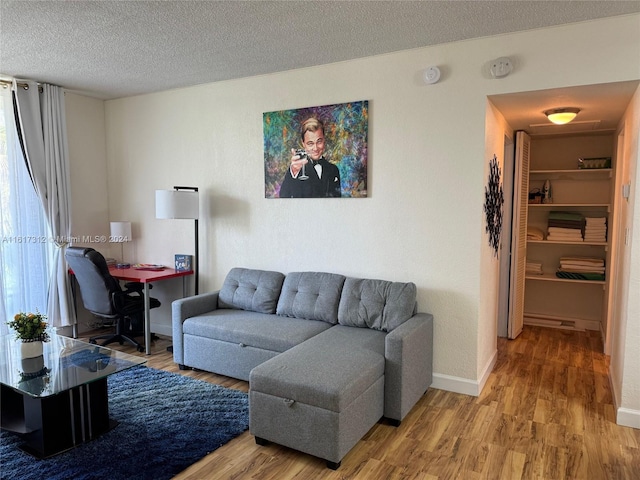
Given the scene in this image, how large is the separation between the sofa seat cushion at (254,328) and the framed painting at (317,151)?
1100 mm

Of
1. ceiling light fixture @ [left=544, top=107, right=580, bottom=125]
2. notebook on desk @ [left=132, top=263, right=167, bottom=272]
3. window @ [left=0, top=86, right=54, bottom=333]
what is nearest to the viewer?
ceiling light fixture @ [left=544, top=107, right=580, bottom=125]

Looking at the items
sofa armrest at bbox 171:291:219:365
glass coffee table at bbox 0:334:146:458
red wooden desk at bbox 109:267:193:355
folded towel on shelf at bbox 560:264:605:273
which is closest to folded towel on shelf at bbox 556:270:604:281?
folded towel on shelf at bbox 560:264:605:273

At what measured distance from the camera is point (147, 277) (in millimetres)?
4246

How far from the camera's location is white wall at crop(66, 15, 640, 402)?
10.1 feet

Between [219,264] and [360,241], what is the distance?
5.21 feet

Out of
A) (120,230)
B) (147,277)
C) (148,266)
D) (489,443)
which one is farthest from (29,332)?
(489,443)

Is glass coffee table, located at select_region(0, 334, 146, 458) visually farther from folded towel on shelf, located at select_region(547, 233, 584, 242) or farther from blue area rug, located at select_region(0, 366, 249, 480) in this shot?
folded towel on shelf, located at select_region(547, 233, 584, 242)

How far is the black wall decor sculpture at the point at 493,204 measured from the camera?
138 inches

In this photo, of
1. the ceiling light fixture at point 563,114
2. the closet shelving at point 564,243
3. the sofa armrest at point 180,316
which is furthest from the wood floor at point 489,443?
the ceiling light fixture at point 563,114

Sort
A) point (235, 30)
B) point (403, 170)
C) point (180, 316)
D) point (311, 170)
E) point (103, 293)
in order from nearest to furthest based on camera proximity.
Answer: point (235, 30) < point (403, 170) < point (180, 316) < point (311, 170) < point (103, 293)

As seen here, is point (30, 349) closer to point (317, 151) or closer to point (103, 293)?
point (103, 293)

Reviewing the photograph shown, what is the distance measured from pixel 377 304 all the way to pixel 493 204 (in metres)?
1.28

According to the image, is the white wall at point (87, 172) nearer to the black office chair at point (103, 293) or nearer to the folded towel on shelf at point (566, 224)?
the black office chair at point (103, 293)

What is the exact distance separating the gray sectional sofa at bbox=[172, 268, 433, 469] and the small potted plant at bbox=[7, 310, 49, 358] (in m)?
1.13
